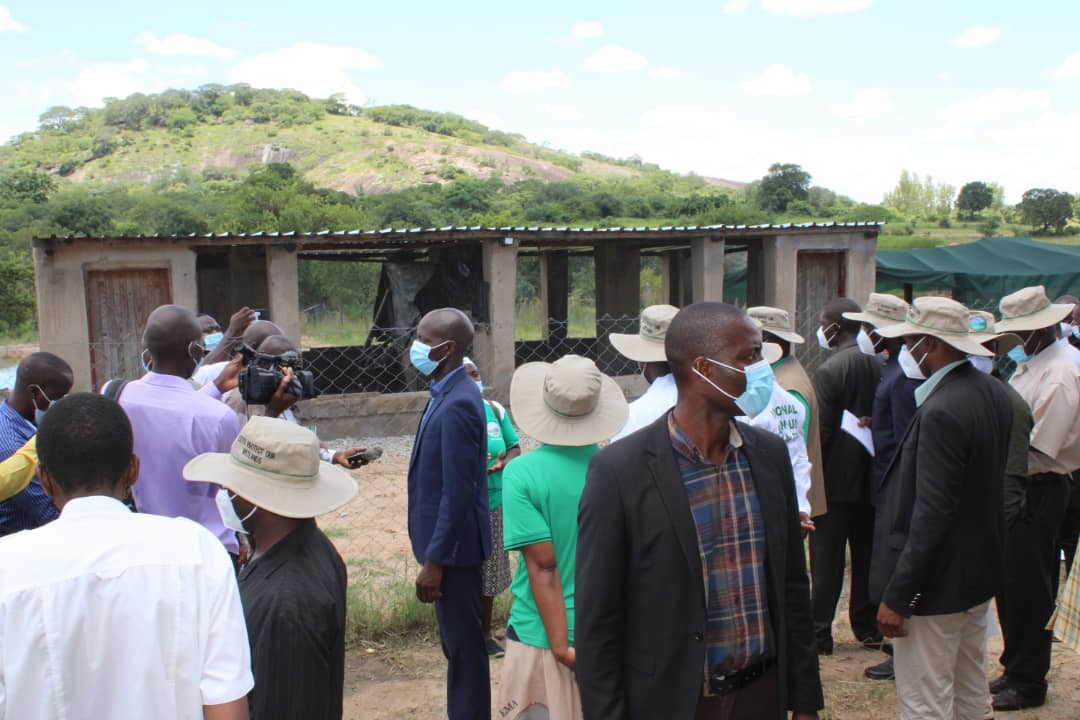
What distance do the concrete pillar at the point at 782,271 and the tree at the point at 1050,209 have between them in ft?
75.8

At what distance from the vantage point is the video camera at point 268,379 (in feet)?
11.8

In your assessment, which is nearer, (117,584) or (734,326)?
(117,584)

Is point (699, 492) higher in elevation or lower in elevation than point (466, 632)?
higher

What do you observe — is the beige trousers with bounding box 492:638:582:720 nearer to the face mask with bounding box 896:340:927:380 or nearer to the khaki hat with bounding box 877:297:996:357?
the khaki hat with bounding box 877:297:996:357

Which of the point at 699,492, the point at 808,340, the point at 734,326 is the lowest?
the point at 808,340

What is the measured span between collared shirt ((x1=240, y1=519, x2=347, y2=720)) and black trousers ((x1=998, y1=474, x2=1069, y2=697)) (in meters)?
3.33

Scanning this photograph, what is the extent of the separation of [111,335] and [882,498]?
11100 mm

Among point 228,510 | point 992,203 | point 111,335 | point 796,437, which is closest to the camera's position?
point 228,510

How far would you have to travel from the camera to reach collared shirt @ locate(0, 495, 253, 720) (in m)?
1.61

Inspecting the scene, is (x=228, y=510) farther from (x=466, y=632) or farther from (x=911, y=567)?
(x=911, y=567)

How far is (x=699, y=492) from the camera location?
7.36 feet

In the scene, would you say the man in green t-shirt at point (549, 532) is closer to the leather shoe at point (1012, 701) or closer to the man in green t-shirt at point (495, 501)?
the man in green t-shirt at point (495, 501)

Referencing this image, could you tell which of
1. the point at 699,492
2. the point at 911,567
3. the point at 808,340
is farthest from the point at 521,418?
the point at 808,340

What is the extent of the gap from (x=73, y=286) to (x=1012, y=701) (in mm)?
11273
